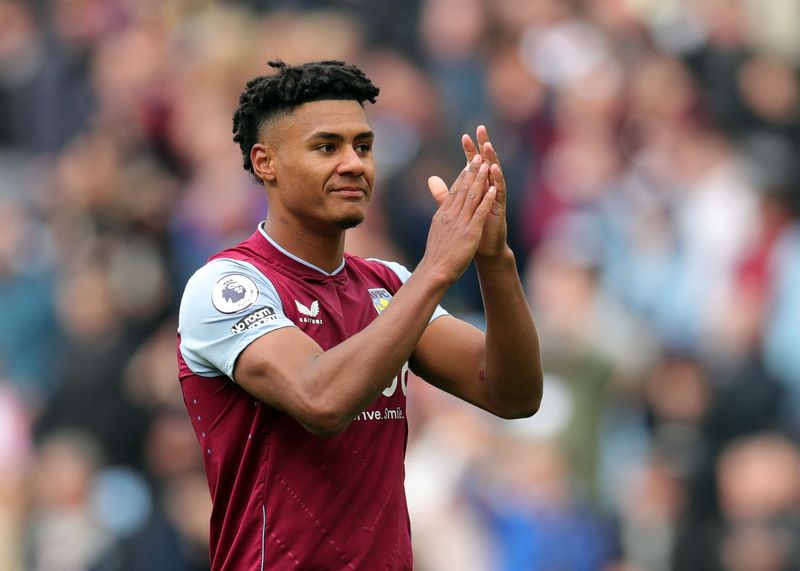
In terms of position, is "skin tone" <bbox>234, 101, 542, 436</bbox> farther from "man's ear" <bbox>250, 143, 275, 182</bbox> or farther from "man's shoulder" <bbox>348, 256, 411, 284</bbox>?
"man's shoulder" <bbox>348, 256, 411, 284</bbox>

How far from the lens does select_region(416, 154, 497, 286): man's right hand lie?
4.24 meters

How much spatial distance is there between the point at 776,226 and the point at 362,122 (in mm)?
5334

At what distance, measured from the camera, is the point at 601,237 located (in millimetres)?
10031

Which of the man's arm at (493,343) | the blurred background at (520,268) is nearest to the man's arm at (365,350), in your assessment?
the man's arm at (493,343)

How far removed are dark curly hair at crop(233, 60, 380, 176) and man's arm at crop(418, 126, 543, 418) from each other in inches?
16.1

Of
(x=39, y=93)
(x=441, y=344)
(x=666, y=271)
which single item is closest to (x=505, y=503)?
(x=666, y=271)

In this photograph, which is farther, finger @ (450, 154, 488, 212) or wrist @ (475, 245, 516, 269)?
wrist @ (475, 245, 516, 269)

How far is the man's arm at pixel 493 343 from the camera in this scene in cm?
453

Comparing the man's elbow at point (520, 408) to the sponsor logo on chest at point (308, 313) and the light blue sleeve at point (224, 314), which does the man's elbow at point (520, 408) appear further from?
the light blue sleeve at point (224, 314)

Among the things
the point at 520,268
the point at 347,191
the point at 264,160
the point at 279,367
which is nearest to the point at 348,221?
the point at 347,191

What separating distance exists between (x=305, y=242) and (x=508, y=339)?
68cm

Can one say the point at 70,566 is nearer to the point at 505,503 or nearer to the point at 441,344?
the point at 505,503

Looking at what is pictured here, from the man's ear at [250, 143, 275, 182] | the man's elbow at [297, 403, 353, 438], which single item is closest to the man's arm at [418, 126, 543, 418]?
the man's ear at [250, 143, 275, 182]

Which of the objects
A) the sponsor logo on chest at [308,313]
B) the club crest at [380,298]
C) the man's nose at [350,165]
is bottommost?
the sponsor logo on chest at [308,313]
